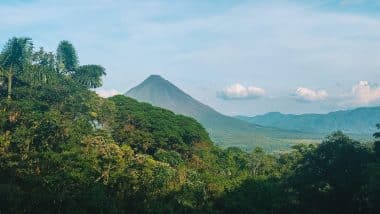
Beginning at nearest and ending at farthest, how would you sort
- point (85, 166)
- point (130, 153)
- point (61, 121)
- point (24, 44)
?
point (85, 166) < point (130, 153) < point (61, 121) < point (24, 44)

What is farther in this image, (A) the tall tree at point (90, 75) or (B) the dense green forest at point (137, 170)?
(A) the tall tree at point (90, 75)

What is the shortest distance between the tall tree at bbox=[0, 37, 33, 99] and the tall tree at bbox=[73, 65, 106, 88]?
448 inches

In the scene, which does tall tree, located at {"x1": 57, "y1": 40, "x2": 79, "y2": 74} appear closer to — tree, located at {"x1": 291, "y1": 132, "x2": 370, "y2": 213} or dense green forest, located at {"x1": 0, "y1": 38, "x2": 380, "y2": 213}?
dense green forest, located at {"x1": 0, "y1": 38, "x2": 380, "y2": 213}

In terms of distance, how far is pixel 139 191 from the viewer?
43.8 meters

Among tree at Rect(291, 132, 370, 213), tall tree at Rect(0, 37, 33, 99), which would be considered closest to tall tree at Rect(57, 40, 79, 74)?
tall tree at Rect(0, 37, 33, 99)

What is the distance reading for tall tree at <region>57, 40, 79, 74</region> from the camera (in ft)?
284

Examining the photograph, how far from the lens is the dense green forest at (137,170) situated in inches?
1523

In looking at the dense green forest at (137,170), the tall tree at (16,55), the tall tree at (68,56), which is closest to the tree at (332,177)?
the dense green forest at (137,170)

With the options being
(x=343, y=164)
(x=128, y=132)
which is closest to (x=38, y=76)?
(x=128, y=132)

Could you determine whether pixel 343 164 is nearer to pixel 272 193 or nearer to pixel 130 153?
pixel 272 193

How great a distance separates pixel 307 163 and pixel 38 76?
4258 cm

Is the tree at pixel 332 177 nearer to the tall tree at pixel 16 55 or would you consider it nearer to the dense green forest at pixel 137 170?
the dense green forest at pixel 137 170

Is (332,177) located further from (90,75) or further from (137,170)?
(90,75)

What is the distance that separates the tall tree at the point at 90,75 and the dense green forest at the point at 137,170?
56.7 ft
